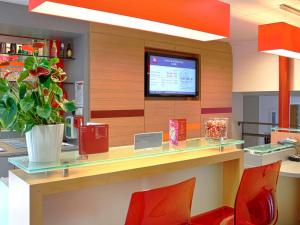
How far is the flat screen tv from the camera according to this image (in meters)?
4.49

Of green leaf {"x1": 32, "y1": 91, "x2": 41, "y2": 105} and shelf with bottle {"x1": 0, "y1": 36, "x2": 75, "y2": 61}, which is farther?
shelf with bottle {"x1": 0, "y1": 36, "x2": 75, "y2": 61}

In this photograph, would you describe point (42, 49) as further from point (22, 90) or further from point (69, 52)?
point (22, 90)

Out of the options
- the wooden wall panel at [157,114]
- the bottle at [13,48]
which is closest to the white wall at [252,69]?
the wooden wall panel at [157,114]

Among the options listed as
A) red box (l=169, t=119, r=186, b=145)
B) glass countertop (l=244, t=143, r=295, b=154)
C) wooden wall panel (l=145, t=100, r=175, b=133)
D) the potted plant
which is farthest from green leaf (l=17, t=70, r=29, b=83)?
wooden wall panel (l=145, t=100, r=175, b=133)

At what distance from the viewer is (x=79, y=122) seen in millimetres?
1565

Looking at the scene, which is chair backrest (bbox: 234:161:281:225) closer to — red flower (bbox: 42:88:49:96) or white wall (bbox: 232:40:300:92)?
red flower (bbox: 42:88:49:96)

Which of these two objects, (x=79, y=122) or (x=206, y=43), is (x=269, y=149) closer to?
(x=79, y=122)

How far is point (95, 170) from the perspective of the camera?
1520 mm

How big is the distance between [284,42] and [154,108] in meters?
2.09

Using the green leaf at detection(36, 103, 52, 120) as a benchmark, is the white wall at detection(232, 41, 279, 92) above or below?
above

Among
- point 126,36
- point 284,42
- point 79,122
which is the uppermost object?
point 126,36

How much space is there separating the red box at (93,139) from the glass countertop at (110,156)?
0.11 feet

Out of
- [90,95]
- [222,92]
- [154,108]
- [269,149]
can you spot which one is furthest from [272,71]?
[90,95]

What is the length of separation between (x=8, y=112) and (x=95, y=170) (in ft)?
1.59
